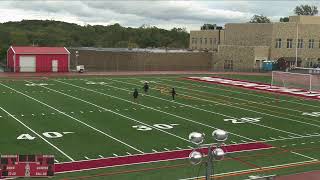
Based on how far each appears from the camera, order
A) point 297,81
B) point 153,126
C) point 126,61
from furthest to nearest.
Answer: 1. point 126,61
2. point 297,81
3. point 153,126

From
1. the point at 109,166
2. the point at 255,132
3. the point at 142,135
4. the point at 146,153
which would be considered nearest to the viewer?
the point at 109,166

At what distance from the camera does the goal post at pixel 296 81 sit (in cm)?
4125

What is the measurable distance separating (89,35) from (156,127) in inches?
4022

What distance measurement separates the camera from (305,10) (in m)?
136

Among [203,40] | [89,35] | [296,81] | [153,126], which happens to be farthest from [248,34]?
[89,35]

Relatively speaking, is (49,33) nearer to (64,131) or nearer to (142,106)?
(142,106)

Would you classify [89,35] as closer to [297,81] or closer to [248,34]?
[248,34]

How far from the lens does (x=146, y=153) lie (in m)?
18.1

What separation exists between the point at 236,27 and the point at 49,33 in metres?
52.0

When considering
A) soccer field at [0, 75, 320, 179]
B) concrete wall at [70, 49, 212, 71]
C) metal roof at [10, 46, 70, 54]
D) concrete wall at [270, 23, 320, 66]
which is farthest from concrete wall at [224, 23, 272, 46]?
soccer field at [0, 75, 320, 179]

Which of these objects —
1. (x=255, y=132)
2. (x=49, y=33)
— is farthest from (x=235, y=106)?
(x=49, y=33)

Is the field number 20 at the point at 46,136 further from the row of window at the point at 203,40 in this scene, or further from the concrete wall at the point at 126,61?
the row of window at the point at 203,40

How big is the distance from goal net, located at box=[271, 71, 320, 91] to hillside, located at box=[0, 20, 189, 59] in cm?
6539

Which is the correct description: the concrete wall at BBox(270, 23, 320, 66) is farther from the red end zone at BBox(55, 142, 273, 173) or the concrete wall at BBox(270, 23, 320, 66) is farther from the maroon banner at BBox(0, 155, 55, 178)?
the maroon banner at BBox(0, 155, 55, 178)
